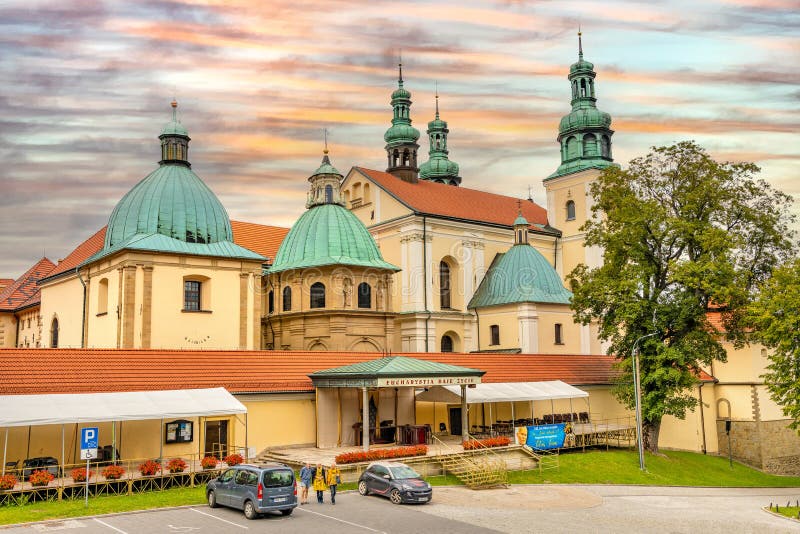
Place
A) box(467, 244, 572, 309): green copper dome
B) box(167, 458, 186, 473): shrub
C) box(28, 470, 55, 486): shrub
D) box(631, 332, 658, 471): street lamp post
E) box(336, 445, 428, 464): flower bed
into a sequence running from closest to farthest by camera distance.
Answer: box(28, 470, 55, 486): shrub
box(167, 458, 186, 473): shrub
box(336, 445, 428, 464): flower bed
box(631, 332, 658, 471): street lamp post
box(467, 244, 572, 309): green copper dome

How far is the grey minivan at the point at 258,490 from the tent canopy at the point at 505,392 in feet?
44.3

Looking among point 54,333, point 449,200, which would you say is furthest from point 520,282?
point 54,333

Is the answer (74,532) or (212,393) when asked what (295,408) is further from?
(74,532)

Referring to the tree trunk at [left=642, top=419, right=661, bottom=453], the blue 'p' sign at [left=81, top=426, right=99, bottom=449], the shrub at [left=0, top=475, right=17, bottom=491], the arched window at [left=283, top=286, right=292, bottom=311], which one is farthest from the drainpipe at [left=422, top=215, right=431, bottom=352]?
the shrub at [left=0, top=475, right=17, bottom=491]

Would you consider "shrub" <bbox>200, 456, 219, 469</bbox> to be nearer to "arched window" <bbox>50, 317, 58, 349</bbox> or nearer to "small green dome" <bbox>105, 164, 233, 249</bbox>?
"small green dome" <bbox>105, 164, 233, 249</bbox>

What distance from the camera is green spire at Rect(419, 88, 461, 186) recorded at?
281ft

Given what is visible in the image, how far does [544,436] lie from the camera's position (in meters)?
34.5

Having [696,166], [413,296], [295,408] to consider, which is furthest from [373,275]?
[696,166]

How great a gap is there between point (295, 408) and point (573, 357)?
1938cm

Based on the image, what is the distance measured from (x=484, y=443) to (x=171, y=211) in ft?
70.2

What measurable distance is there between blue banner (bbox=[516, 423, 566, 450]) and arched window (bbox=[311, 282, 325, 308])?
16.3 metres

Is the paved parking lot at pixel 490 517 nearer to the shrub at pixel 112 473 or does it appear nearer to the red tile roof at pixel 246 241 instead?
the shrub at pixel 112 473

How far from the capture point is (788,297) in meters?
29.5

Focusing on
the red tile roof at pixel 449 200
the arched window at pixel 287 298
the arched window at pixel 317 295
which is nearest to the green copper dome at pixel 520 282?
the red tile roof at pixel 449 200
